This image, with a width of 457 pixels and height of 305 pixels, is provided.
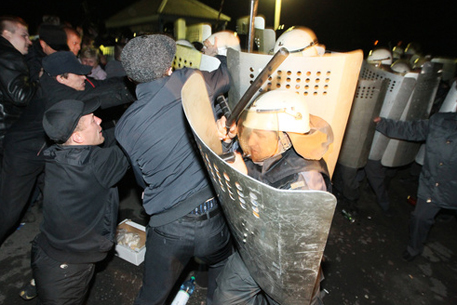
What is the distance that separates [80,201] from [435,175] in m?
4.08

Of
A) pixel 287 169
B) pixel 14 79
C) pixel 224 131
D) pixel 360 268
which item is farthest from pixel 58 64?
pixel 360 268

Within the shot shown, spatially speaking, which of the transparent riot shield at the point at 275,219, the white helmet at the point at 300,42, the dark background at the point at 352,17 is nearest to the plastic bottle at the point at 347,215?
the white helmet at the point at 300,42

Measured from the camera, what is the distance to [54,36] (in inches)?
151

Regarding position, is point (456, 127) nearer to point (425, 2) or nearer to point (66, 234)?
point (66, 234)

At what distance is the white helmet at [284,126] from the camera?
5.66 ft

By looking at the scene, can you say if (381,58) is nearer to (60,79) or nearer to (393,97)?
(393,97)

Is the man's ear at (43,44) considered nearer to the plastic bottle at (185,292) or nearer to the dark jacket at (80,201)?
the dark jacket at (80,201)

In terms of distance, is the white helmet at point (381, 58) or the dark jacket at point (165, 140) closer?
the dark jacket at point (165, 140)

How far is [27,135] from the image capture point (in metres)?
3.24

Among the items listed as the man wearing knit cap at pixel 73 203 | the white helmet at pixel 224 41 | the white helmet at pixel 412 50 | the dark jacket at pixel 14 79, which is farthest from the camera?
the white helmet at pixel 412 50

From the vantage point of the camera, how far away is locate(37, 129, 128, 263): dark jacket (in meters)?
2.06

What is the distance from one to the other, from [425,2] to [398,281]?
18539 millimetres

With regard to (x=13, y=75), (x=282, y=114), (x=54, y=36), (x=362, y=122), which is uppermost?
(x=54, y=36)

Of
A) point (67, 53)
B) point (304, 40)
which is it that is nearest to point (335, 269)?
point (304, 40)
